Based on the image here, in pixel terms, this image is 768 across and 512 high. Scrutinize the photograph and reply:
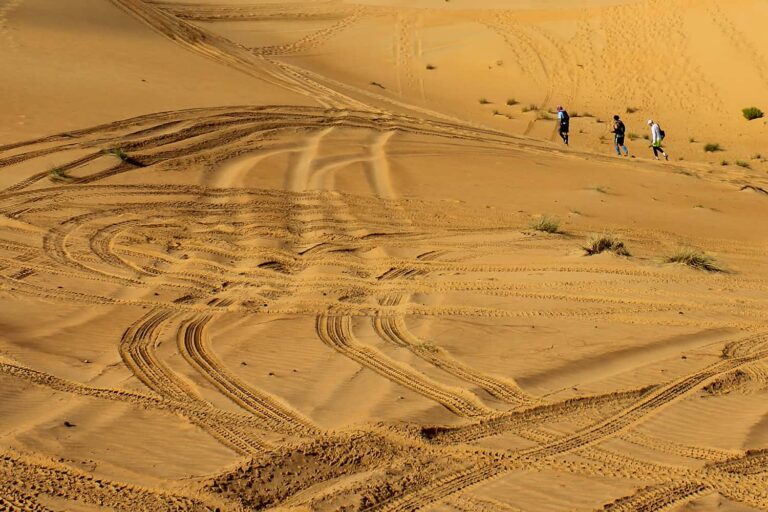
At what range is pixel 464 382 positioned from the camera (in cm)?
659

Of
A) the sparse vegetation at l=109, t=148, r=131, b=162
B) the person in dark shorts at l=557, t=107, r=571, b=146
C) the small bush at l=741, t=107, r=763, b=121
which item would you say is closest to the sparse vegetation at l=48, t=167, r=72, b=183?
the sparse vegetation at l=109, t=148, r=131, b=162

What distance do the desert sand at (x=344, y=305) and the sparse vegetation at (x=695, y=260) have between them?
6 centimetres

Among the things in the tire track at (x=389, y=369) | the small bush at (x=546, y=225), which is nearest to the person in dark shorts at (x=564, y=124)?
the small bush at (x=546, y=225)

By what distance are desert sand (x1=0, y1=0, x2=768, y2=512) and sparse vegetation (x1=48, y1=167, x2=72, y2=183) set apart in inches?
1.6

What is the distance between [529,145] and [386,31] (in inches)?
754

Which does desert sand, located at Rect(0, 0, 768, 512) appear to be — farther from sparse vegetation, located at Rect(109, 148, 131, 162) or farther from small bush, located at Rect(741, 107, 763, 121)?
small bush, located at Rect(741, 107, 763, 121)

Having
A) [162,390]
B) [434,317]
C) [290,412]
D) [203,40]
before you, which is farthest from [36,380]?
[203,40]

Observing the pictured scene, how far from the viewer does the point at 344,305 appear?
27.5ft

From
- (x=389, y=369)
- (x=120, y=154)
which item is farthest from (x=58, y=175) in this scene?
(x=389, y=369)

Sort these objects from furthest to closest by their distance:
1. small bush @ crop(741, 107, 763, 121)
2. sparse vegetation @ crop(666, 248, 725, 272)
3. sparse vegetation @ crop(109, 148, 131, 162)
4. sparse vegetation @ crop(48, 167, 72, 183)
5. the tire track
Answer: small bush @ crop(741, 107, 763, 121) < sparse vegetation @ crop(109, 148, 131, 162) < sparse vegetation @ crop(48, 167, 72, 183) < sparse vegetation @ crop(666, 248, 725, 272) < the tire track

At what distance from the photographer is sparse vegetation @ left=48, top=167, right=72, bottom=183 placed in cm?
1236

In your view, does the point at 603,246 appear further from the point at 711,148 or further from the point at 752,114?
the point at 752,114

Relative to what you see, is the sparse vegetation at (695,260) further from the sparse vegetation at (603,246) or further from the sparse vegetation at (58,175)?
the sparse vegetation at (58,175)

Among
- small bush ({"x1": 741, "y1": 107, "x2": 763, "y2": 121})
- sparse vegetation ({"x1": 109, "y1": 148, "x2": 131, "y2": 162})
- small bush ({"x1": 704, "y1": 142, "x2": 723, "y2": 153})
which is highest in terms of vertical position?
sparse vegetation ({"x1": 109, "y1": 148, "x2": 131, "y2": 162})
